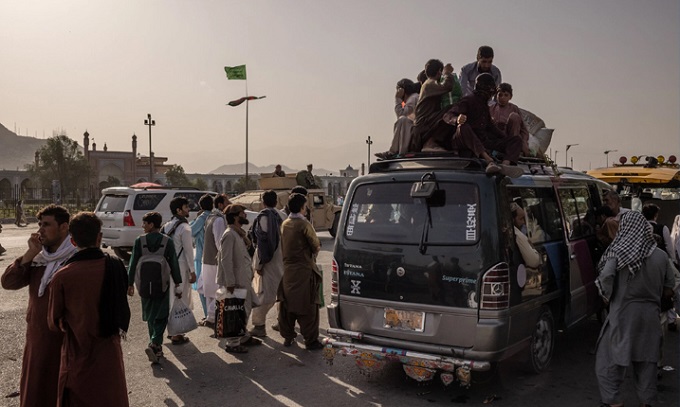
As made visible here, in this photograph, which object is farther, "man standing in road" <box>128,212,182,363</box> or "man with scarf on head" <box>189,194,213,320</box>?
"man with scarf on head" <box>189,194,213,320</box>

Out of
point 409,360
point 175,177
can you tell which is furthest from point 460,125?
point 175,177

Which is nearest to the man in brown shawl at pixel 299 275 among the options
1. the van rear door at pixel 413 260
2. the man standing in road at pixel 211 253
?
the van rear door at pixel 413 260

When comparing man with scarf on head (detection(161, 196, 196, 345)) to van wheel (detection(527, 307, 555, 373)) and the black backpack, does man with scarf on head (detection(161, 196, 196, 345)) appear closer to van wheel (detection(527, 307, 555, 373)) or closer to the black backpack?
the black backpack

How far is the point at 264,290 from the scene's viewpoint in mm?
7051

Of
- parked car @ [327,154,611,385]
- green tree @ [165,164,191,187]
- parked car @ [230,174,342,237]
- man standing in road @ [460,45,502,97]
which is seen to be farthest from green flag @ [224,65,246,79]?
green tree @ [165,164,191,187]

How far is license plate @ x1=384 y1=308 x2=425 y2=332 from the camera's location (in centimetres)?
483

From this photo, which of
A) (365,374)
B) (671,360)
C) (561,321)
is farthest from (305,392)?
(671,360)

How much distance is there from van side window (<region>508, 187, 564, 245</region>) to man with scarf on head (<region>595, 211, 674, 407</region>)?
0.97m

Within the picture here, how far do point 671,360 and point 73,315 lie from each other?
5927 millimetres

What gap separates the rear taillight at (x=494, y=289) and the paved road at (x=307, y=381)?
0.93 m

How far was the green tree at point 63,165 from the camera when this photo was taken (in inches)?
2295

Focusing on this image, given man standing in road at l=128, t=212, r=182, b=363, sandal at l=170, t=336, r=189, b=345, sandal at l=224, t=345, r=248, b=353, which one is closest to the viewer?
man standing in road at l=128, t=212, r=182, b=363

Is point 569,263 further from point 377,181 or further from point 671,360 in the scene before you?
point 377,181

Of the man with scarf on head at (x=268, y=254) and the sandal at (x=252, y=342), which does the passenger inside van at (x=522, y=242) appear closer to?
the man with scarf on head at (x=268, y=254)
